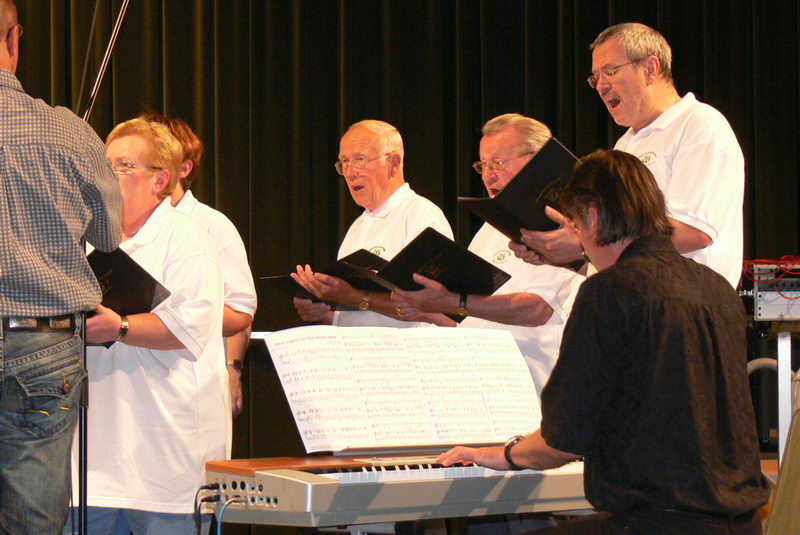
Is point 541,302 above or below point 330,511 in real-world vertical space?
above

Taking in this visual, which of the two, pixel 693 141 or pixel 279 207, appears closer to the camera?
pixel 693 141

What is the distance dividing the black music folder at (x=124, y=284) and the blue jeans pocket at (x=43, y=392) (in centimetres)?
31

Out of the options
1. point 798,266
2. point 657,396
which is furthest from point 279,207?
point 657,396

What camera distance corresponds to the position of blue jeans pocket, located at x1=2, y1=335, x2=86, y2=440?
7.11 ft

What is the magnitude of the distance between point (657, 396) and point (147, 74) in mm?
3155

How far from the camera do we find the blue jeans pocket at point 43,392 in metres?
2.17

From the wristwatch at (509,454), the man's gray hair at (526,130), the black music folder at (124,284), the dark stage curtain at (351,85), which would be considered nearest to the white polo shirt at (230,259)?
the black music folder at (124,284)

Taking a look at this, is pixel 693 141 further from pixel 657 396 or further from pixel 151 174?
pixel 151 174

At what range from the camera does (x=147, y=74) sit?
449 centimetres

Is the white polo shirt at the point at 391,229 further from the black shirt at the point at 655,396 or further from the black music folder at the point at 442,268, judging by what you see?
the black shirt at the point at 655,396

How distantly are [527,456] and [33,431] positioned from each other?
1.01 m

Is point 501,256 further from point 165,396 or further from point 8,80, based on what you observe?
point 8,80

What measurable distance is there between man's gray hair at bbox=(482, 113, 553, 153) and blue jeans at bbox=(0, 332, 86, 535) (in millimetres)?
1602

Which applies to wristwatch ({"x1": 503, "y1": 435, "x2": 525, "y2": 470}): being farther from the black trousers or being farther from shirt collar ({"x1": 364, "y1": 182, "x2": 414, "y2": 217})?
shirt collar ({"x1": 364, "y1": 182, "x2": 414, "y2": 217})
